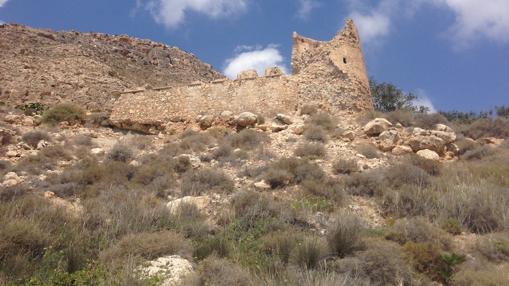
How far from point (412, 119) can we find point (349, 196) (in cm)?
584

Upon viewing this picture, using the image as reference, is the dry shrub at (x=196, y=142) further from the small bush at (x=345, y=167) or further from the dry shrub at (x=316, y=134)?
the small bush at (x=345, y=167)

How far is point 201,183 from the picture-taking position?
445 inches

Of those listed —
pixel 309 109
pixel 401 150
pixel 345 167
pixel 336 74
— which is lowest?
pixel 345 167

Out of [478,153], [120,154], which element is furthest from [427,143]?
[120,154]

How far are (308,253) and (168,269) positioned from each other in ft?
6.43

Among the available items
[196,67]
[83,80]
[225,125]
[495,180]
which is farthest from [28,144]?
[196,67]

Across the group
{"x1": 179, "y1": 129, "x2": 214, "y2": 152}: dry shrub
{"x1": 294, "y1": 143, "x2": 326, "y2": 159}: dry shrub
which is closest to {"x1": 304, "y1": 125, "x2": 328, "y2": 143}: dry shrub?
{"x1": 294, "y1": 143, "x2": 326, "y2": 159}: dry shrub

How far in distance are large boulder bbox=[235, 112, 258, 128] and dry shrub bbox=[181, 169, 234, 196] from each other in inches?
135

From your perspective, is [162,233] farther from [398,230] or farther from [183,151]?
[183,151]

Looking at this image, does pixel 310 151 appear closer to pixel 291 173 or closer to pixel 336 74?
pixel 291 173

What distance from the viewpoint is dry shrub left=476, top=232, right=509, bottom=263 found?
7.61m

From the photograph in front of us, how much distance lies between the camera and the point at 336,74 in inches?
600

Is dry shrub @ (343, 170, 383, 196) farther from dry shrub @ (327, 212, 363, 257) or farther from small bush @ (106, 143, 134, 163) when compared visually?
small bush @ (106, 143, 134, 163)

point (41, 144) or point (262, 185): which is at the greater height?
point (41, 144)
